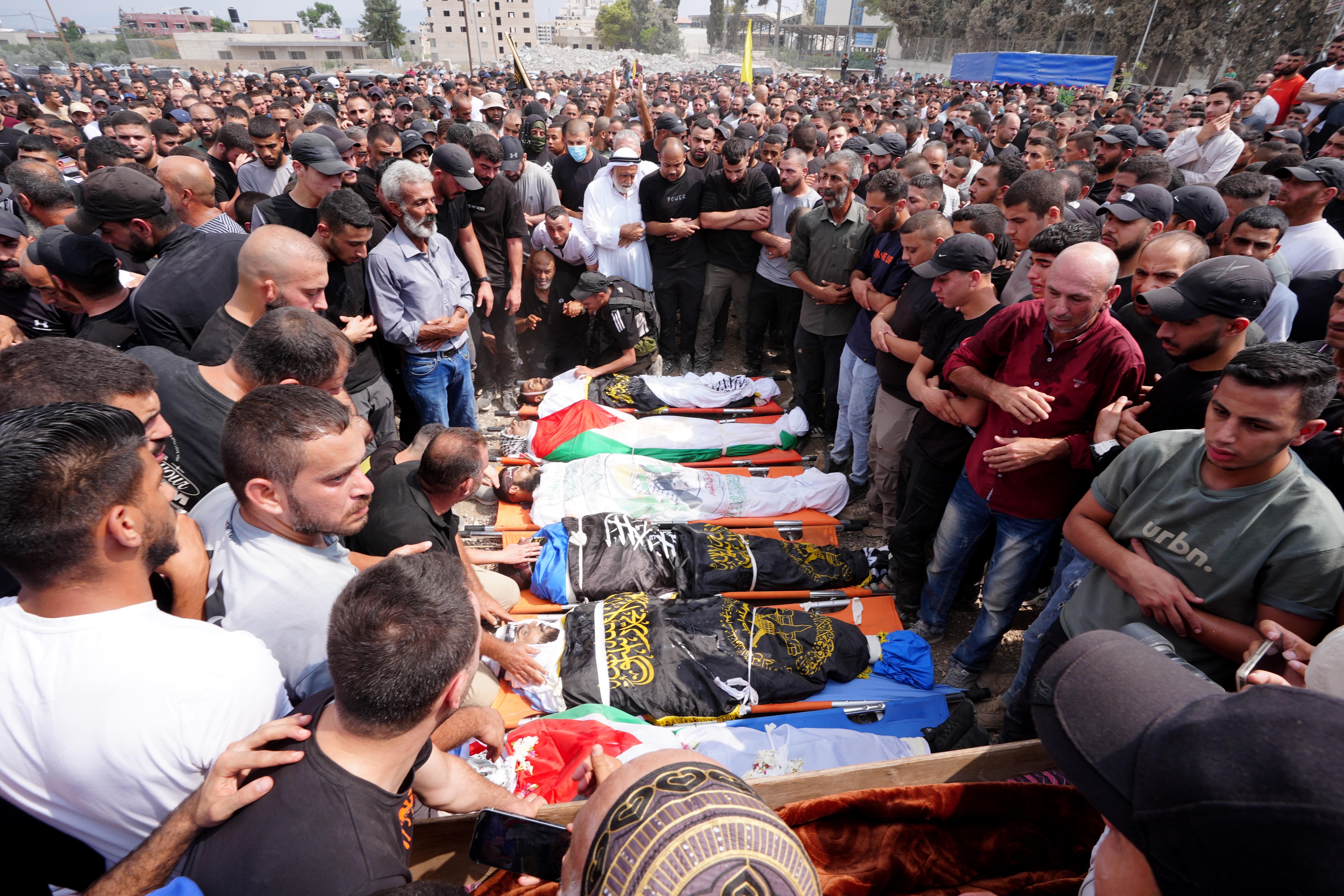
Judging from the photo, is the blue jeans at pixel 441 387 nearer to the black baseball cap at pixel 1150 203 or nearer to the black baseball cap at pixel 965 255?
the black baseball cap at pixel 965 255

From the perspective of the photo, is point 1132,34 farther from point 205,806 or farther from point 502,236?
point 205,806

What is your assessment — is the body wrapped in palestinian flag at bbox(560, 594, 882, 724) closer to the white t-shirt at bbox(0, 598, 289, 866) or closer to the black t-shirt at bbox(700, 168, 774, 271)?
the white t-shirt at bbox(0, 598, 289, 866)

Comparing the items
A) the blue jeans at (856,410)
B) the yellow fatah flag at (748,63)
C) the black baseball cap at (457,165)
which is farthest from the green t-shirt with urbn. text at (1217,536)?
the yellow fatah flag at (748,63)

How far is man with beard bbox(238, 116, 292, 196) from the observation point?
6.02 m

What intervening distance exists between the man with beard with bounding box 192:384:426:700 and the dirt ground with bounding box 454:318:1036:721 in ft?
8.21

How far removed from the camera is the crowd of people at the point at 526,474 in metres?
1.28

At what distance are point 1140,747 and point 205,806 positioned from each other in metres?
1.67

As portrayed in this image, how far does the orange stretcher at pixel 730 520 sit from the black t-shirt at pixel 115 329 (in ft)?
7.65

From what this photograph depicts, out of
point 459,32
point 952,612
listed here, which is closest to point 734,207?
point 952,612

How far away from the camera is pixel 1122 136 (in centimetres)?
670

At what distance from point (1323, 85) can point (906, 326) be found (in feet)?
30.5

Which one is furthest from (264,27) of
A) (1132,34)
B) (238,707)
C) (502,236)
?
(238,707)

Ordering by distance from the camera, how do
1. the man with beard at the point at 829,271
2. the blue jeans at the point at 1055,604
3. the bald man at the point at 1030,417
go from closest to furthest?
1. the bald man at the point at 1030,417
2. the blue jeans at the point at 1055,604
3. the man with beard at the point at 829,271

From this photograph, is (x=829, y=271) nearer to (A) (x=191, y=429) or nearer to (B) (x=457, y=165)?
(B) (x=457, y=165)
